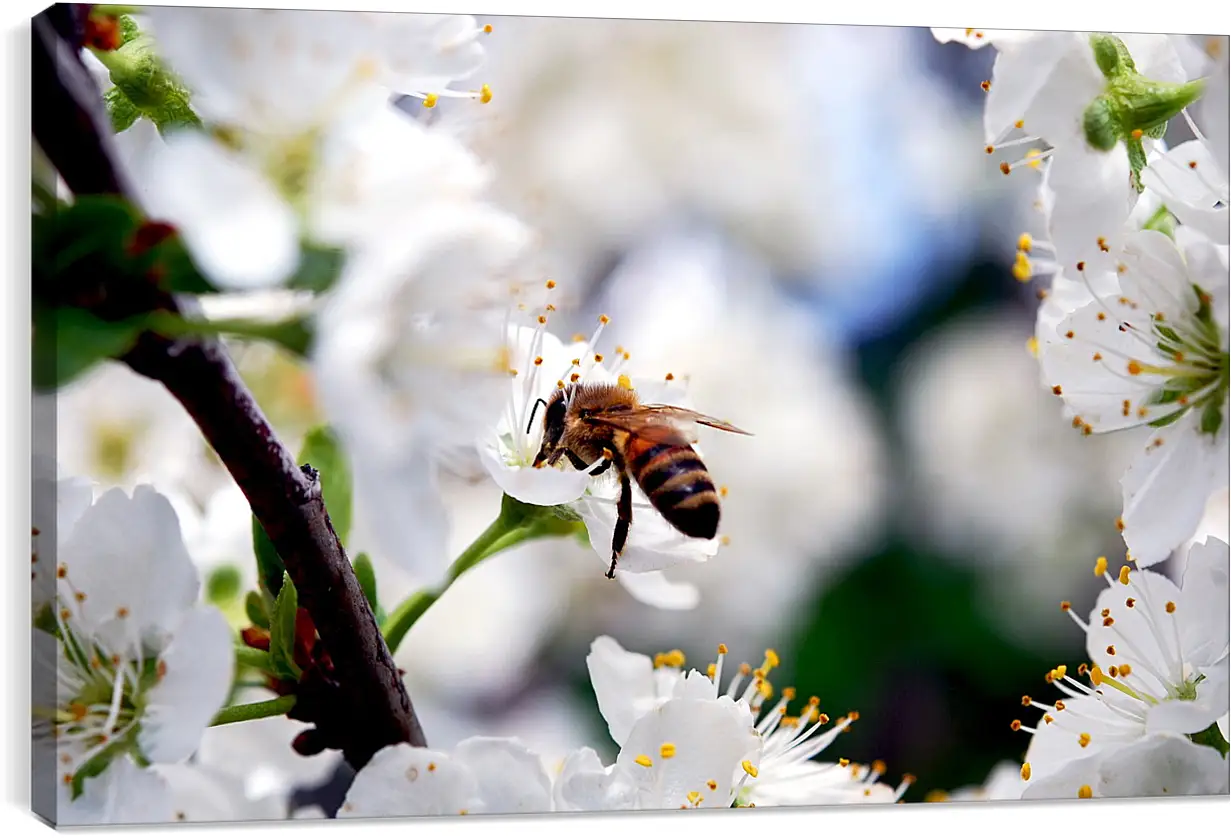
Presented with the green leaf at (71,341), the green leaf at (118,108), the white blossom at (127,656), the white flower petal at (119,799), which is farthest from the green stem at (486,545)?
the green leaf at (118,108)

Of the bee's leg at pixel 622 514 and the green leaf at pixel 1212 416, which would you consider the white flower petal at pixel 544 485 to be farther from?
the green leaf at pixel 1212 416

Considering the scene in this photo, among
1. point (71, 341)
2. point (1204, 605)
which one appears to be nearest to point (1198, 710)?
point (1204, 605)

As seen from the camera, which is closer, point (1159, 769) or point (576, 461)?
point (576, 461)

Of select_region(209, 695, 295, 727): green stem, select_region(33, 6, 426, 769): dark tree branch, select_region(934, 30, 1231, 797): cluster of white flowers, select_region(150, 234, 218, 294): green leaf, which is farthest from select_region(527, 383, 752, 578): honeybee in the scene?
select_region(934, 30, 1231, 797): cluster of white flowers

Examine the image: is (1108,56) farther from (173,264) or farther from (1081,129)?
(173,264)

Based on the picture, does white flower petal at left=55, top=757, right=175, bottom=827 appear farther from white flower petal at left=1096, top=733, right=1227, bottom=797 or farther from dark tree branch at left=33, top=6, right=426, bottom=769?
white flower petal at left=1096, top=733, right=1227, bottom=797

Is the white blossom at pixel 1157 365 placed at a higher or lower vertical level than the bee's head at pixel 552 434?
lower

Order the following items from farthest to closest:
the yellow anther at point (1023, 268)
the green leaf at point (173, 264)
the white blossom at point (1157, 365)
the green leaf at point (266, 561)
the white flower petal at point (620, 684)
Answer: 1. the yellow anther at point (1023, 268)
2. the white blossom at point (1157, 365)
3. the white flower petal at point (620, 684)
4. the green leaf at point (266, 561)
5. the green leaf at point (173, 264)
